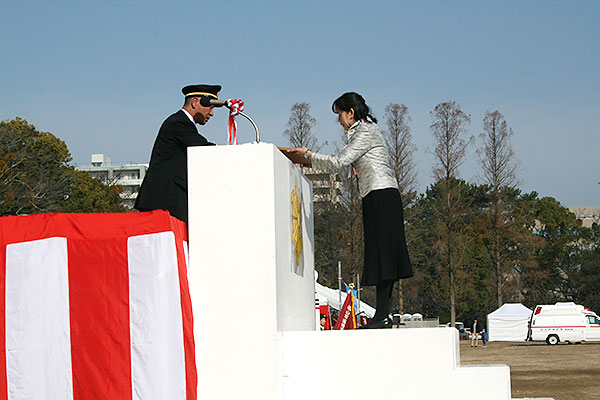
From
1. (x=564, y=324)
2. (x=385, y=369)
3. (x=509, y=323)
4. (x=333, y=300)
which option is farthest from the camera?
(x=509, y=323)

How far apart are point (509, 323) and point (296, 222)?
135 feet

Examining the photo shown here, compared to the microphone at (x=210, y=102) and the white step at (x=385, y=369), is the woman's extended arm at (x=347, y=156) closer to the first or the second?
the microphone at (x=210, y=102)

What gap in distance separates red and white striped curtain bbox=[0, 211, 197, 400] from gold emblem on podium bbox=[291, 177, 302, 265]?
881 millimetres

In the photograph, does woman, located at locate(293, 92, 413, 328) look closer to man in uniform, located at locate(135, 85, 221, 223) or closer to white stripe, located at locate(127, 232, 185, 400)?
man in uniform, located at locate(135, 85, 221, 223)

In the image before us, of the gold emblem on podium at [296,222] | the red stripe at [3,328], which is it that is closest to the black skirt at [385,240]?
the gold emblem on podium at [296,222]

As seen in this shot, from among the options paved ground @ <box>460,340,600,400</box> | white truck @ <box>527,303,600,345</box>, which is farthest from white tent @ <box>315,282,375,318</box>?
white truck @ <box>527,303,600,345</box>

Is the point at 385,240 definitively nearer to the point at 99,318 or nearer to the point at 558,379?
the point at 99,318

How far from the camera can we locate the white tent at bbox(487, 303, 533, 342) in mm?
43281

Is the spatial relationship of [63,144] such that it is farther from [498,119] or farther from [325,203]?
[498,119]

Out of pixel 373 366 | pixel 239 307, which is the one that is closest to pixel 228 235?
pixel 239 307

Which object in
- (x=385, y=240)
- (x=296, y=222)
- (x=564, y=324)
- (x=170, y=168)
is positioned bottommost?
(x=564, y=324)

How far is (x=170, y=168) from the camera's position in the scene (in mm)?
4512

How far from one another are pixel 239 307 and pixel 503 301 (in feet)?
162

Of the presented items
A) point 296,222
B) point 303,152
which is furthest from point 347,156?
point 296,222
